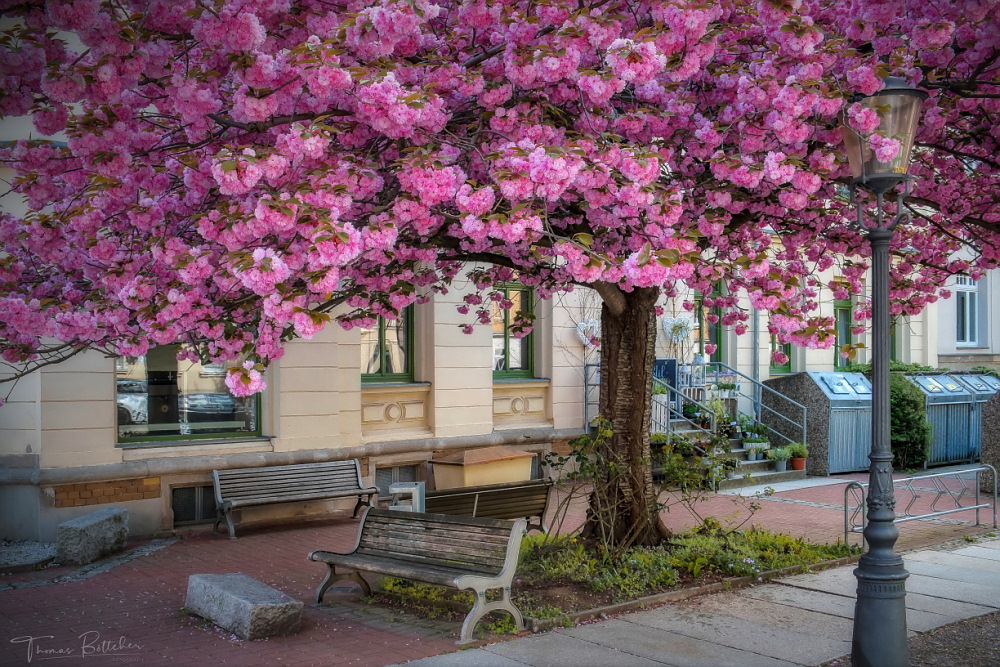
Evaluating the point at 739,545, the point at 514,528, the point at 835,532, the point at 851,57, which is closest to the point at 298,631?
the point at 514,528

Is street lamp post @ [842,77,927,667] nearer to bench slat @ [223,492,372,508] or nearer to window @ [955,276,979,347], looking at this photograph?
bench slat @ [223,492,372,508]

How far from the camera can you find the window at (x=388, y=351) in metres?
13.7

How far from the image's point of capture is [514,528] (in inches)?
267

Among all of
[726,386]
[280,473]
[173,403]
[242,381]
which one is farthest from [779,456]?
[242,381]

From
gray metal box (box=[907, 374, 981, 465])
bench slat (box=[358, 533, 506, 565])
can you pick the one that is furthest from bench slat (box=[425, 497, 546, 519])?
gray metal box (box=[907, 374, 981, 465])

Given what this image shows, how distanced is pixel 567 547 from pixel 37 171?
5.69 meters

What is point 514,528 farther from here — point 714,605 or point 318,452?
point 318,452

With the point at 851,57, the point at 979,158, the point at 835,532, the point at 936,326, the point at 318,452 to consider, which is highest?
the point at 851,57

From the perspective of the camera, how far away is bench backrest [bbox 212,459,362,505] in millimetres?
11008

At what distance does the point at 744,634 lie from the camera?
6.77m

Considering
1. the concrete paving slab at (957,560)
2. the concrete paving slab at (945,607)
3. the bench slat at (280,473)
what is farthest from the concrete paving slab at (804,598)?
the bench slat at (280,473)

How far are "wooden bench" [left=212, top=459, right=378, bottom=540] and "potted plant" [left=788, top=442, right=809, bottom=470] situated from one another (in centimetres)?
843

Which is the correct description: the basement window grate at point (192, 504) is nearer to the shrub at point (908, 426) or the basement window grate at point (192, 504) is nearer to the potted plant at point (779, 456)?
the potted plant at point (779, 456)

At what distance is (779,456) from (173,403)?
10.7 meters
